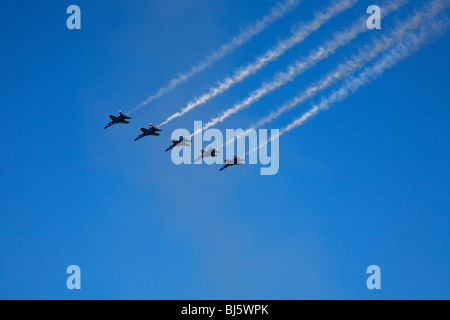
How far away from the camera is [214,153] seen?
65375mm
